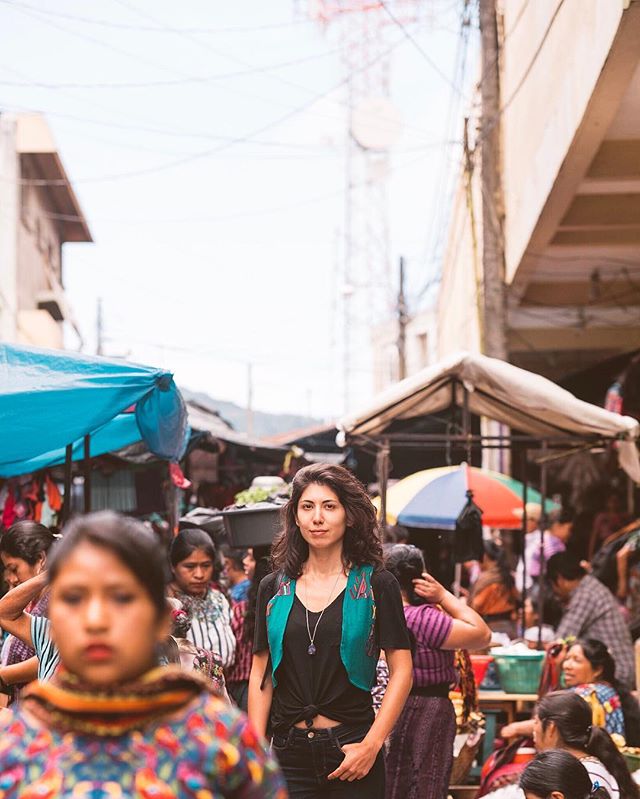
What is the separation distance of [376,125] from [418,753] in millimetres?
17814

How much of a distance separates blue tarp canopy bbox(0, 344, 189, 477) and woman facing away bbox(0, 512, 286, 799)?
3403 mm

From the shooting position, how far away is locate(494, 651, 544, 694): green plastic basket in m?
7.72

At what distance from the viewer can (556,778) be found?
435 centimetres

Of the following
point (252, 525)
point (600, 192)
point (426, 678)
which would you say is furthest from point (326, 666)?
point (600, 192)

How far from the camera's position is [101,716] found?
2.01m

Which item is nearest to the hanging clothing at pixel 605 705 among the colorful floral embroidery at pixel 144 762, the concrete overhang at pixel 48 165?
the colorful floral embroidery at pixel 144 762

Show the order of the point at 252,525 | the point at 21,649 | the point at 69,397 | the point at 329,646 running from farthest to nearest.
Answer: the point at 252,525 → the point at 69,397 → the point at 21,649 → the point at 329,646

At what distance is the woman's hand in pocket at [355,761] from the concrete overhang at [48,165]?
70.5ft

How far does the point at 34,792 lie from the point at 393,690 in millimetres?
2133

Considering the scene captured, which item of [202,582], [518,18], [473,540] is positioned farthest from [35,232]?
[202,582]

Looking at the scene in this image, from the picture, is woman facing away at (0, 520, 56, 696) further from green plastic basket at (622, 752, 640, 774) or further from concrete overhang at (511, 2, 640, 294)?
concrete overhang at (511, 2, 640, 294)

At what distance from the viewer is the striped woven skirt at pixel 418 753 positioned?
5.21 metres

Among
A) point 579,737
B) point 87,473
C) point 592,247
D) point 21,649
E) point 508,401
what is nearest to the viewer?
point 21,649

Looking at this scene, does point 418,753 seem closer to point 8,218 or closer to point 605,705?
point 605,705
